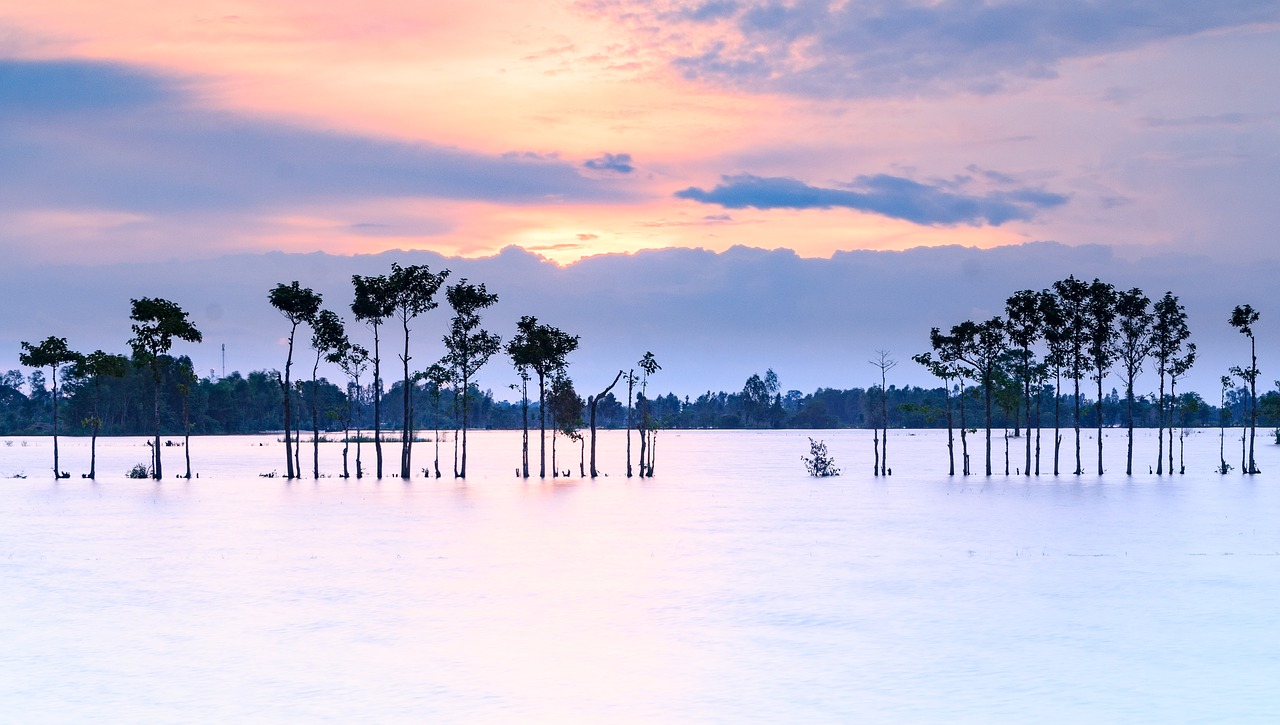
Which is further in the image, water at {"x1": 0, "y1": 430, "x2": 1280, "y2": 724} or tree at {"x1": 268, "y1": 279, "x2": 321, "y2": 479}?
tree at {"x1": 268, "y1": 279, "x2": 321, "y2": 479}

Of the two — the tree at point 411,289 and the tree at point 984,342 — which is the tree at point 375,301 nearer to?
the tree at point 411,289

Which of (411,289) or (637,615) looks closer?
(637,615)

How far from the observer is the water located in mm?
18094

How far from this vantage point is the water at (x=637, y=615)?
59.4ft

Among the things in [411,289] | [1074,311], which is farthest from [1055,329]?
[411,289]

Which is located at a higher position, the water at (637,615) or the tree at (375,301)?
the tree at (375,301)

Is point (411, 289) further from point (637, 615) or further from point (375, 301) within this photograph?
point (637, 615)

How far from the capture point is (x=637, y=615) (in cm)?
2569

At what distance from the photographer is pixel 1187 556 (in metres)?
36.9

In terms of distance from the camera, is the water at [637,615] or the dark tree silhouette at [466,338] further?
the dark tree silhouette at [466,338]

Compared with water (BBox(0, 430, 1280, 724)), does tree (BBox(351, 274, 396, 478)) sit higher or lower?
higher

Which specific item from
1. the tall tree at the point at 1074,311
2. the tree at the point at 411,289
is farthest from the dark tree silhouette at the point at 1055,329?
the tree at the point at 411,289

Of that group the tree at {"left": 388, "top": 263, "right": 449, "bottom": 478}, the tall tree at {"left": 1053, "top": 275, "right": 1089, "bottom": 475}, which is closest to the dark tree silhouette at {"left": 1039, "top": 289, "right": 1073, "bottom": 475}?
the tall tree at {"left": 1053, "top": 275, "right": 1089, "bottom": 475}

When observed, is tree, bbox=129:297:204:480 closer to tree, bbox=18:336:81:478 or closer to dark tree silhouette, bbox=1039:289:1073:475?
tree, bbox=18:336:81:478
